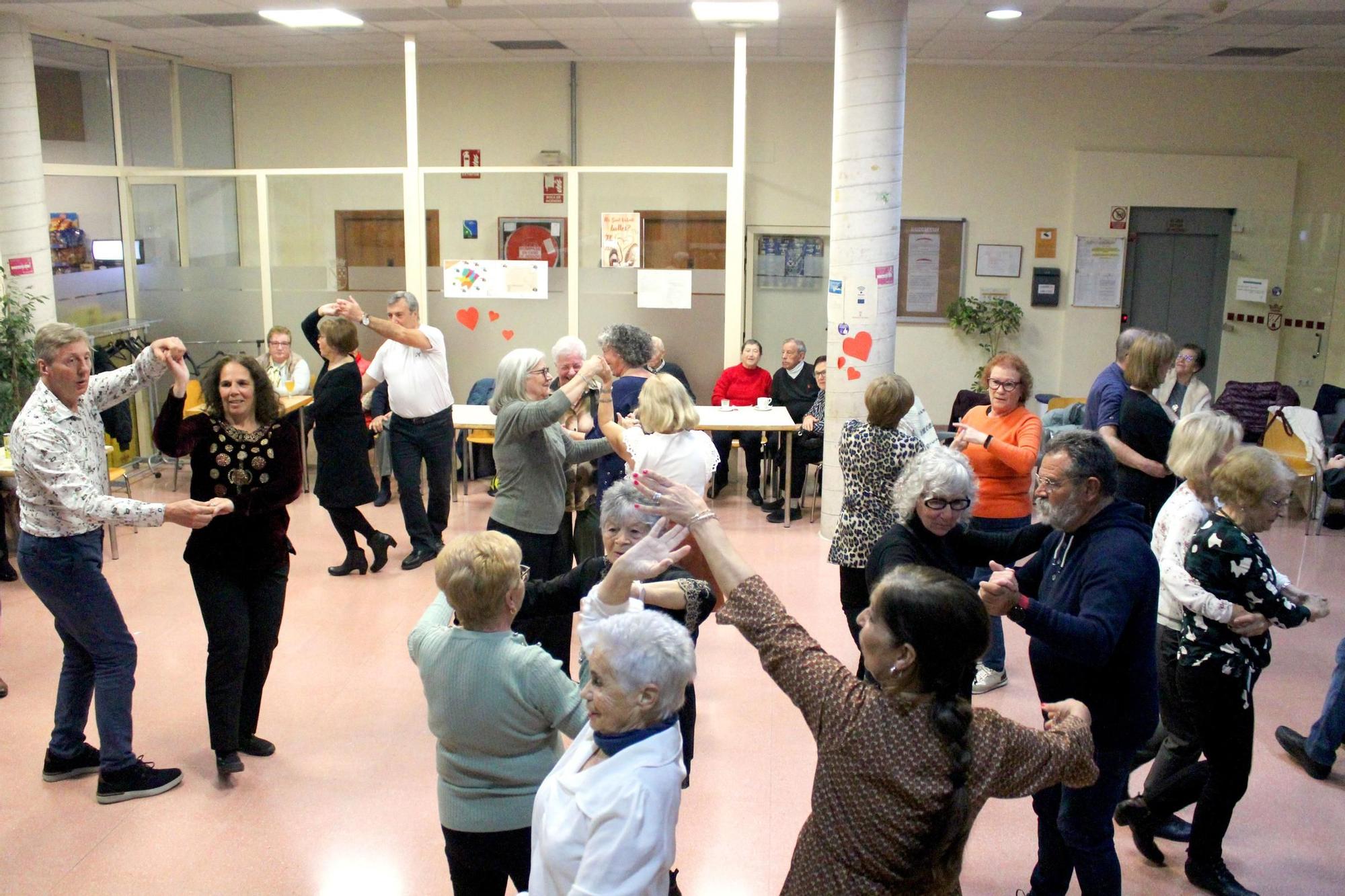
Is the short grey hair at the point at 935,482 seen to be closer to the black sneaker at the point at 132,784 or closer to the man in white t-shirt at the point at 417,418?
the black sneaker at the point at 132,784

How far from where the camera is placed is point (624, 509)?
3.01m


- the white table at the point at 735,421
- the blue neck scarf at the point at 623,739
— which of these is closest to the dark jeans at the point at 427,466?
the white table at the point at 735,421

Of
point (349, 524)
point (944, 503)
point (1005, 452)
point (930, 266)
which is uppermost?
point (930, 266)

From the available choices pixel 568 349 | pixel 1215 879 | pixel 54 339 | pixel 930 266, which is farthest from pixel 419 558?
pixel 930 266

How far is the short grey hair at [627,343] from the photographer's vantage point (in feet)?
17.6

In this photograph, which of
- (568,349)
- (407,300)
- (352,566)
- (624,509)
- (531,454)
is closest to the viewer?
(624,509)

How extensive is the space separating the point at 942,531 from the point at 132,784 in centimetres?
297

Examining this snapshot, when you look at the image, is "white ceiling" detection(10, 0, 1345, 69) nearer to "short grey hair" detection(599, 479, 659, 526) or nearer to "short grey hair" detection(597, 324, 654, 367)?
"short grey hair" detection(597, 324, 654, 367)

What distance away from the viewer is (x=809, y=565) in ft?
22.4

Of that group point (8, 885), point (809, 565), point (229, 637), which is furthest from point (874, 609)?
point (809, 565)

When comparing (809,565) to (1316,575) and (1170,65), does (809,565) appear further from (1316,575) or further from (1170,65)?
(1170,65)

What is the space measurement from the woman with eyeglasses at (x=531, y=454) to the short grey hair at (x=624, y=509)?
3.53ft

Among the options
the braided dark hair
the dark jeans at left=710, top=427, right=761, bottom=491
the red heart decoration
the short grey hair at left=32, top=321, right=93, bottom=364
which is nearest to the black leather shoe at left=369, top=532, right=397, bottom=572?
the dark jeans at left=710, top=427, right=761, bottom=491

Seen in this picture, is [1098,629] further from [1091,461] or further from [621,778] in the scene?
Answer: [621,778]
